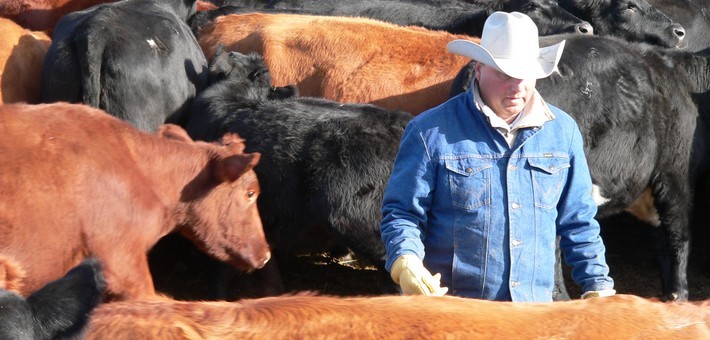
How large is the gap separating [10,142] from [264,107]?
2122mm

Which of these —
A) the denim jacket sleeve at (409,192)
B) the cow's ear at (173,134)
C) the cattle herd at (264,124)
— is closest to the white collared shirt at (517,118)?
the denim jacket sleeve at (409,192)

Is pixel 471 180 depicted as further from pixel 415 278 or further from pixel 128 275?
pixel 128 275

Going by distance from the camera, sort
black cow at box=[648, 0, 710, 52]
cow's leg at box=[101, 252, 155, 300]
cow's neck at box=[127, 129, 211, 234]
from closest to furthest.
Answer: cow's leg at box=[101, 252, 155, 300] → cow's neck at box=[127, 129, 211, 234] → black cow at box=[648, 0, 710, 52]

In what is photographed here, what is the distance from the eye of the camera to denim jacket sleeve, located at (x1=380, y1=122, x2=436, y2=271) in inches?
130

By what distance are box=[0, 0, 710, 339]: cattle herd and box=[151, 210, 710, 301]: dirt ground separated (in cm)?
5

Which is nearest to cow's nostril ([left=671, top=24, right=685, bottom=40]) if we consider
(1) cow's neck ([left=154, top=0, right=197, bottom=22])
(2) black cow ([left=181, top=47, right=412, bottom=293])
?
(2) black cow ([left=181, top=47, right=412, bottom=293])

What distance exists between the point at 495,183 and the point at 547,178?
7.0 inches

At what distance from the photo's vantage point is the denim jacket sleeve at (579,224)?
3.37m

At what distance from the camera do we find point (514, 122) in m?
3.30

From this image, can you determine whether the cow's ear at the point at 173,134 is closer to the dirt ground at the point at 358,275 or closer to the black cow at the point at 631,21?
the dirt ground at the point at 358,275

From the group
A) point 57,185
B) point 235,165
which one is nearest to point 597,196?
point 235,165

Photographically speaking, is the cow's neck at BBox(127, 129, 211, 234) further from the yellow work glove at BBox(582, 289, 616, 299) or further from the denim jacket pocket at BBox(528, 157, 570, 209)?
the yellow work glove at BBox(582, 289, 616, 299)

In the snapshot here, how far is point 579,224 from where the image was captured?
11.3 feet

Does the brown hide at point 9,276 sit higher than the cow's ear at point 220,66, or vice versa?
the brown hide at point 9,276
